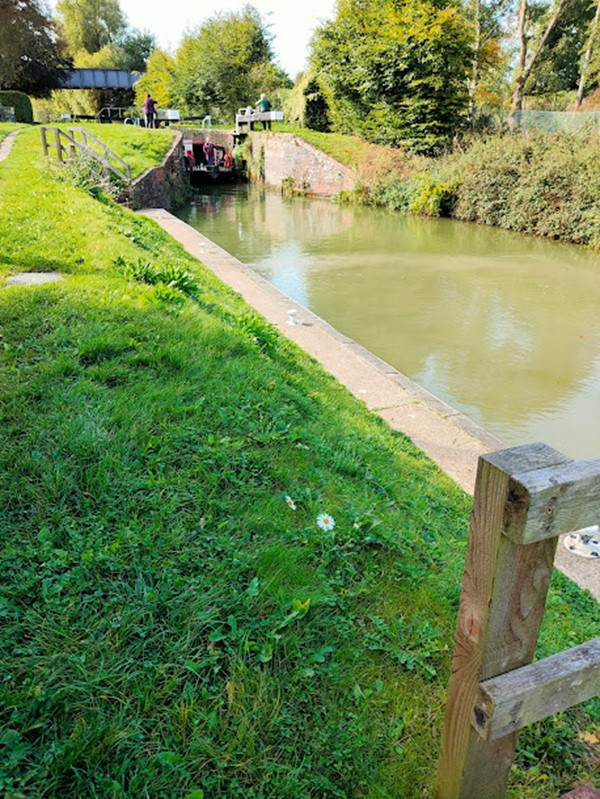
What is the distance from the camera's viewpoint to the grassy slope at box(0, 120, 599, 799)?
1587 mm

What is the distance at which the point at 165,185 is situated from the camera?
2088 centimetres

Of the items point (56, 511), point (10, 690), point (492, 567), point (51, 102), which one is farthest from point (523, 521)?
point (51, 102)

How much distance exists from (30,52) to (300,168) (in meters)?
20.8

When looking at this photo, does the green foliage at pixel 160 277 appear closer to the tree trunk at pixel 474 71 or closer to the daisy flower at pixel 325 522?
the daisy flower at pixel 325 522

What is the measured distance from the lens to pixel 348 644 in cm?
204

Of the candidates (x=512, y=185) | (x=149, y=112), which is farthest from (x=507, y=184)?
(x=149, y=112)

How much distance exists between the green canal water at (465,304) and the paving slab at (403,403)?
953 mm

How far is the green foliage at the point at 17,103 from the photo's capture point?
30.5 meters

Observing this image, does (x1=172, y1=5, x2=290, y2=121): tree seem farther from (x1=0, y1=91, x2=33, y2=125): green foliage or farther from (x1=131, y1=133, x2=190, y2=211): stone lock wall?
(x1=131, y1=133, x2=190, y2=211): stone lock wall

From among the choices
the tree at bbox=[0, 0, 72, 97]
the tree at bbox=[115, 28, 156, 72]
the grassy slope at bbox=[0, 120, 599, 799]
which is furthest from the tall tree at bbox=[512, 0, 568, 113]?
the tree at bbox=[115, 28, 156, 72]

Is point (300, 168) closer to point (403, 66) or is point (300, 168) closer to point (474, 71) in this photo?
point (403, 66)

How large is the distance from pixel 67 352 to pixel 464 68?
24602 mm

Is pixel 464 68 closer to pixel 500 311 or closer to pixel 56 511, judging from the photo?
pixel 500 311

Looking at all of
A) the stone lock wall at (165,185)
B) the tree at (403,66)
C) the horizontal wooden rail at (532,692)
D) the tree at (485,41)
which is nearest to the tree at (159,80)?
the stone lock wall at (165,185)
